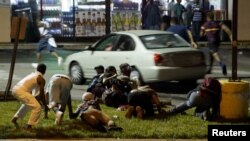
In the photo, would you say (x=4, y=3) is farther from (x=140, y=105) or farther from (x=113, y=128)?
(x=113, y=128)

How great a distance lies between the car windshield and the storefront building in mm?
12138

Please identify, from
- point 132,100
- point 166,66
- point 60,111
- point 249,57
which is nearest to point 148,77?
point 166,66

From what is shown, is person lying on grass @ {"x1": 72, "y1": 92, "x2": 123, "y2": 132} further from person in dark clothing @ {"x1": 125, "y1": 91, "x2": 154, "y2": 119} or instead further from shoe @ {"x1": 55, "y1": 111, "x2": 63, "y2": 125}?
person in dark clothing @ {"x1": 125, "y1": 91, "x2": 154, "y2": 119}

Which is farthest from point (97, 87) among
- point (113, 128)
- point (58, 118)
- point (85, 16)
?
point (85, 16)

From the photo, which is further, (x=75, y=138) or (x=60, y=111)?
(x=60, y=111)

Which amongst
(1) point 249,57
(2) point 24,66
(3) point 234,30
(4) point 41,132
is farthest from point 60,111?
(1) point 249,57

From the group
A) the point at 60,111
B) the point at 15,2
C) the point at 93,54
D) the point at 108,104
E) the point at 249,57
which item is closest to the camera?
the point at 60,111

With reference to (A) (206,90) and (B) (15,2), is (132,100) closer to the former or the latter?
(A) (206,90)

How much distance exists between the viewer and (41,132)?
32.4 ft

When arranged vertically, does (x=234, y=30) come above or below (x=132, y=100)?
above

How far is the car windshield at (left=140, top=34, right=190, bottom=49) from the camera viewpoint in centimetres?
1481

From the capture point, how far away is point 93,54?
15891 mm

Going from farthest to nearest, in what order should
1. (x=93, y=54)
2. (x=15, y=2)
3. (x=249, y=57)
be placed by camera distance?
(x=15, y=2) → (x=249, y=57) → (x=93, y=54)

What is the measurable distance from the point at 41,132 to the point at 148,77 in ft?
16.2
